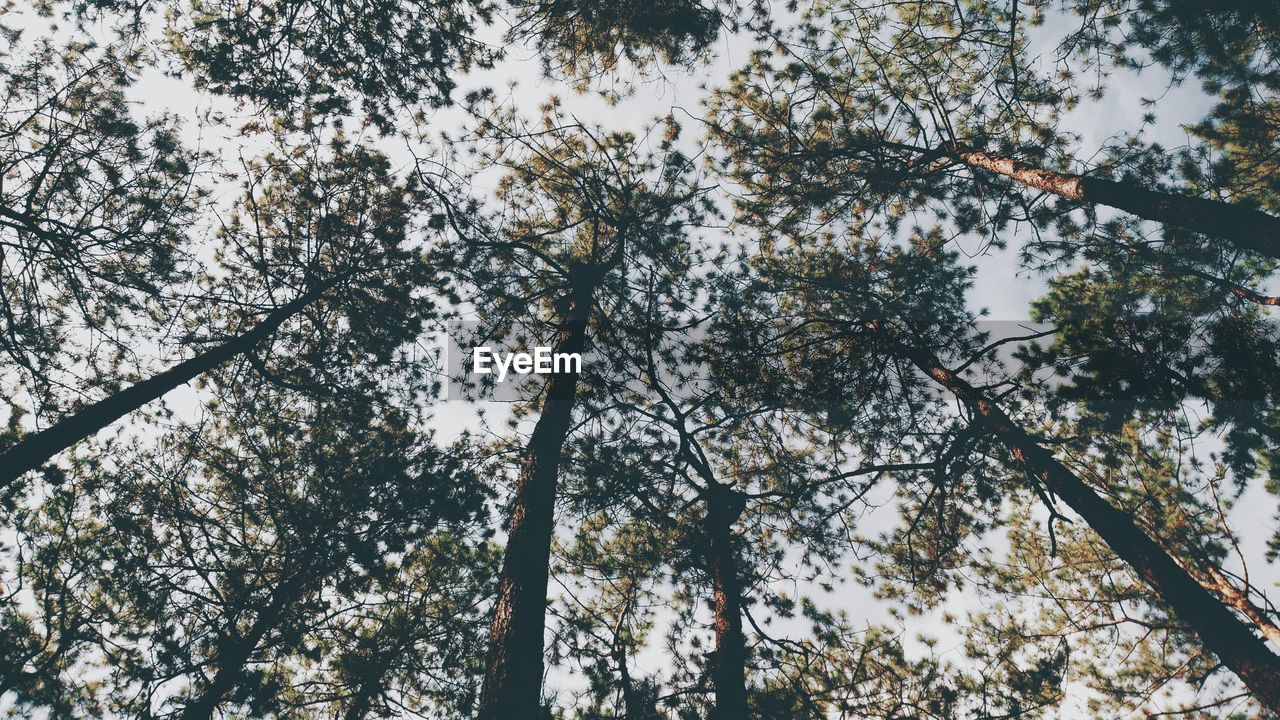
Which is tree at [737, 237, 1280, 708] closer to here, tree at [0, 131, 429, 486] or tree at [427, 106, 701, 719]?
tree at [427, 106, 701, 719]

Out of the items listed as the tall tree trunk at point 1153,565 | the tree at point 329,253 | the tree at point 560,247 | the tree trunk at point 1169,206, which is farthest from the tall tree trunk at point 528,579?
the tree trunk at point 1169,206

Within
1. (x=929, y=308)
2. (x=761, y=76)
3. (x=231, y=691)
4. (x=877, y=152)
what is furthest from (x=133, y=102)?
(x=929, y=308)

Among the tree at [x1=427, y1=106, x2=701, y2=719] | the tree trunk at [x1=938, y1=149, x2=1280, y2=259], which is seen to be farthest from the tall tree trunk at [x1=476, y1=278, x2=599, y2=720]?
the tree trunk at [x1=938, y1=149, x2=1280, y2=259]

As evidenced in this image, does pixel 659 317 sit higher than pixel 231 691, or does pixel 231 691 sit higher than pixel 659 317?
pixel 659 317

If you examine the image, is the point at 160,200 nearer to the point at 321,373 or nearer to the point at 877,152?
the point at 321,373

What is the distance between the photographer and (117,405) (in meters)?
4.21

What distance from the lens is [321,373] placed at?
5.96 m

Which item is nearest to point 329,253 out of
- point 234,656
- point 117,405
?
point 117,405

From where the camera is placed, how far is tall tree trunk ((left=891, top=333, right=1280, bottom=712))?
3531 mm

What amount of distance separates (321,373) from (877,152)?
7.41 meters

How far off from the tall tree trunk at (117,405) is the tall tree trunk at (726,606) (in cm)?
525

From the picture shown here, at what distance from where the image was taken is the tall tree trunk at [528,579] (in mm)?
3504
